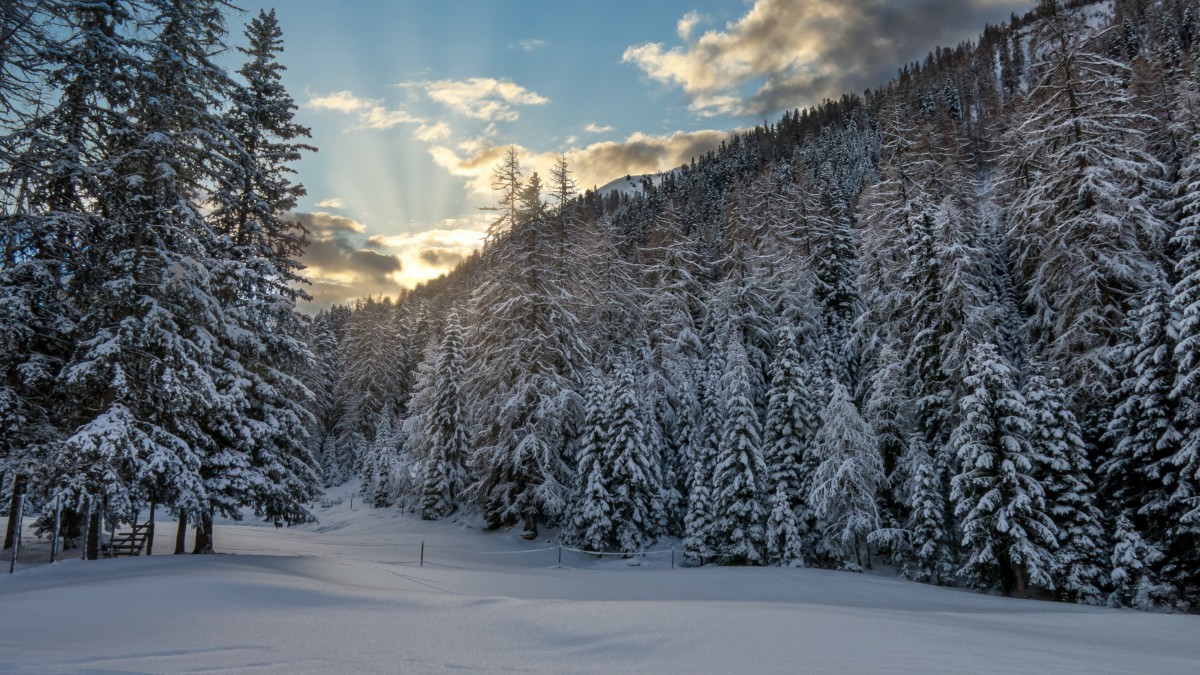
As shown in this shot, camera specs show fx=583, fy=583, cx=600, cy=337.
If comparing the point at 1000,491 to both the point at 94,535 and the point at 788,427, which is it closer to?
the point at 788,427

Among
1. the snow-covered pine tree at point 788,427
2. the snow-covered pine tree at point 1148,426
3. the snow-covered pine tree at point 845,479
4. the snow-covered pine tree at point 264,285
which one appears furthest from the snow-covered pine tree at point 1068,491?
the snow-covered pine tree at point 264,285

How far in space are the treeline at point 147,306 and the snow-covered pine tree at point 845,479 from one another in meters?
19.1

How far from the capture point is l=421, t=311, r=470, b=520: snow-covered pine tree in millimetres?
35406

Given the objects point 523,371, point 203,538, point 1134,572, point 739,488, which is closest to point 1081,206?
point 1134,572

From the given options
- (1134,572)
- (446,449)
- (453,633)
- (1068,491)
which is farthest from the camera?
(446,449)

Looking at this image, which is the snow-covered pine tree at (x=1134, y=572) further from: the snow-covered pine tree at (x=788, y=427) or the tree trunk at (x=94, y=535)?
the tree trunk at (x=94, y=535)

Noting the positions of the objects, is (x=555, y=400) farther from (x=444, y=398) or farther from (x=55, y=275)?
(x=55, y=275)

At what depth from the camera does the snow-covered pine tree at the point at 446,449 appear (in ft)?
116

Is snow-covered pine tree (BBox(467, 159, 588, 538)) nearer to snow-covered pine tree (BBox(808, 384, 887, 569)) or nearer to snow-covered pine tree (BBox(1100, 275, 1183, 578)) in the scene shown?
snow-covered pine tree (BBox(808, 384, 887, 569))

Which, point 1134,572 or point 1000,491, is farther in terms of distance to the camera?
point 1000,491

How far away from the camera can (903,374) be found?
83.7 feet

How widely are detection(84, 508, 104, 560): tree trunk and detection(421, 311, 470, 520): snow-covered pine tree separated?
2129 cm

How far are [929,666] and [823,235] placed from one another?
3538 centimetres

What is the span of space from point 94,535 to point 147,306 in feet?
18.5
